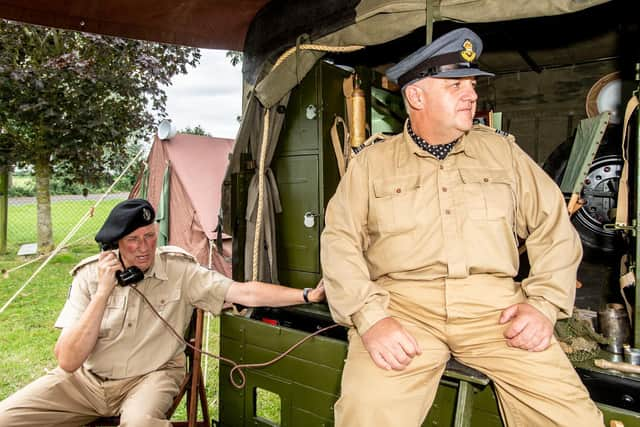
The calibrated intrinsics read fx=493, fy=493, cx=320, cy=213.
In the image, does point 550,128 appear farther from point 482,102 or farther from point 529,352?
point 529,352

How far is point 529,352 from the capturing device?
5.64 ft

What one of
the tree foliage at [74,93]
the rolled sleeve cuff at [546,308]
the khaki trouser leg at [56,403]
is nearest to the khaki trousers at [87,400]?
the khaki trouser leg at [56,403]

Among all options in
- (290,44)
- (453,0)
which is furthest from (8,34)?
(453,0)

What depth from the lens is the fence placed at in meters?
12.4

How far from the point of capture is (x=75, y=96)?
838 cm

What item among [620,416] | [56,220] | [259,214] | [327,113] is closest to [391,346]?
[620,416]

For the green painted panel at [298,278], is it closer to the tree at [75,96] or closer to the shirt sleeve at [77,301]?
the shirt sleeve at [77,301]

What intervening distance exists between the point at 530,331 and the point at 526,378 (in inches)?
6.3

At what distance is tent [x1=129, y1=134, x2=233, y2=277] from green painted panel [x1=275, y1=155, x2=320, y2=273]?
2898 mm

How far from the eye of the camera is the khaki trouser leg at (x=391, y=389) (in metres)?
1.69

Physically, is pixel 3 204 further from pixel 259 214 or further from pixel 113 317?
pixel 113 317

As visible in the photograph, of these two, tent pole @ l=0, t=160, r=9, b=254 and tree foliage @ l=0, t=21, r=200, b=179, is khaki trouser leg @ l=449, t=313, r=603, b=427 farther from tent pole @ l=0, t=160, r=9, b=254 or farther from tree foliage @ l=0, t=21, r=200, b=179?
tent pole @ l=0, t=160, r=9, b=254

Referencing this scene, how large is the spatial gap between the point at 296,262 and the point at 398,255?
1.99m

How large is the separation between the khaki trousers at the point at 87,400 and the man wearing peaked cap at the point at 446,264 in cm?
123
